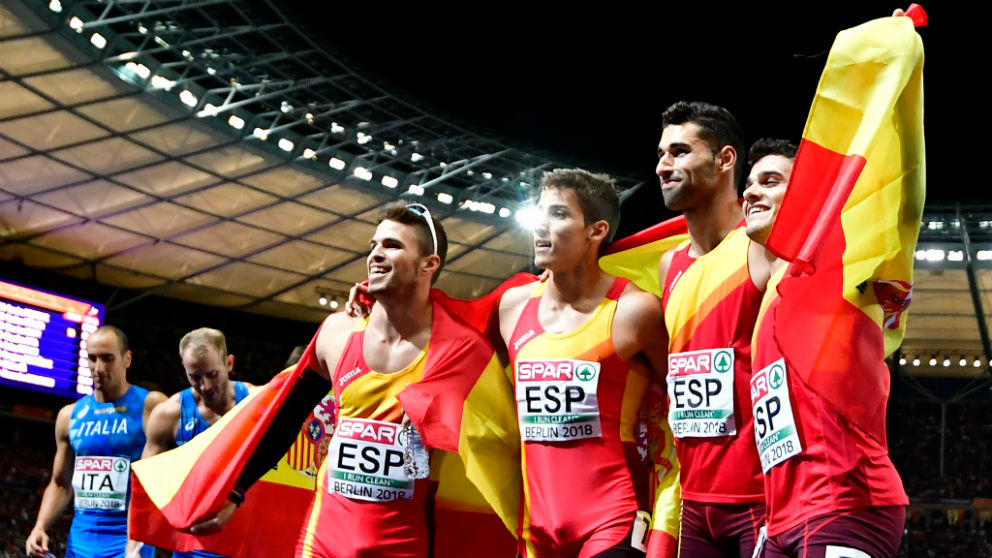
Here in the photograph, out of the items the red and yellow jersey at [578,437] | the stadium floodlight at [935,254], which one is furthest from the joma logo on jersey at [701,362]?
the stadium floodlight at [935,254]

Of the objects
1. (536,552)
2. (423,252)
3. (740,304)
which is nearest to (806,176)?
(740,304)

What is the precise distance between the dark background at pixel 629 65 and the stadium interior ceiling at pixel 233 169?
2.41 feet

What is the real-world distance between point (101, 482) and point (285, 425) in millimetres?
2864

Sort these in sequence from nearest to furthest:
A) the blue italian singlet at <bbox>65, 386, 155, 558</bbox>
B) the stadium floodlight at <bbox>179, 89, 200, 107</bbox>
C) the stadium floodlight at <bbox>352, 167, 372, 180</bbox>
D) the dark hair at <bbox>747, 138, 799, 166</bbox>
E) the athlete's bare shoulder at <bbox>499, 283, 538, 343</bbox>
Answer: the dark hair at <bbox>747, 138, 799, 166</bbox>, the athlete's bare shoulder at <bbox>499, 283, 538, 343</bbox>, the blue italian singlet at <bbox>65, 386, 155, 558</bbox>, the stadium floodlight at <bbox>179, 89, 200, 107</bbox>, the stadium floodlight at <bbox>352, 167, 372, 180</bbox>

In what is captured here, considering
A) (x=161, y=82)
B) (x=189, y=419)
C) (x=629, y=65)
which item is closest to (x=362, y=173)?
(x=161, y=82)

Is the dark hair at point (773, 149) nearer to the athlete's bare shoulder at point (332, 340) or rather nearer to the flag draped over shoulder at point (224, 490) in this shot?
the athlete's bare shoulder at point (332, 340)

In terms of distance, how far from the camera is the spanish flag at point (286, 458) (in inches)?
181

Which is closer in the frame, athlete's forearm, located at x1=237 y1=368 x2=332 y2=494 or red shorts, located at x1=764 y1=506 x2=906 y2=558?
red shorts, located at x1=764 y1=506 x2=906 y2=558

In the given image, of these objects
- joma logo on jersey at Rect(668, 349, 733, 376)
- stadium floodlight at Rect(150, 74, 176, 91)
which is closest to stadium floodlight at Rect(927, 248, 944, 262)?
stadium floodlight at Rect(150, 74, 176, 91)

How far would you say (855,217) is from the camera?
306 cm

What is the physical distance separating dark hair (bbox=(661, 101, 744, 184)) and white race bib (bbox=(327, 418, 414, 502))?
1.79 meters

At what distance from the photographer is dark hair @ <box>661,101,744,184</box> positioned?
14.4 feet

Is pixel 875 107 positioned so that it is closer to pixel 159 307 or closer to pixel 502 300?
pixel 502 300

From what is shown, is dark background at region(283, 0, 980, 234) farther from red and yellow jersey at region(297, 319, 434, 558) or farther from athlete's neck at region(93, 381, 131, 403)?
red and yellow jersey at region(297, 319, 434, 558)
